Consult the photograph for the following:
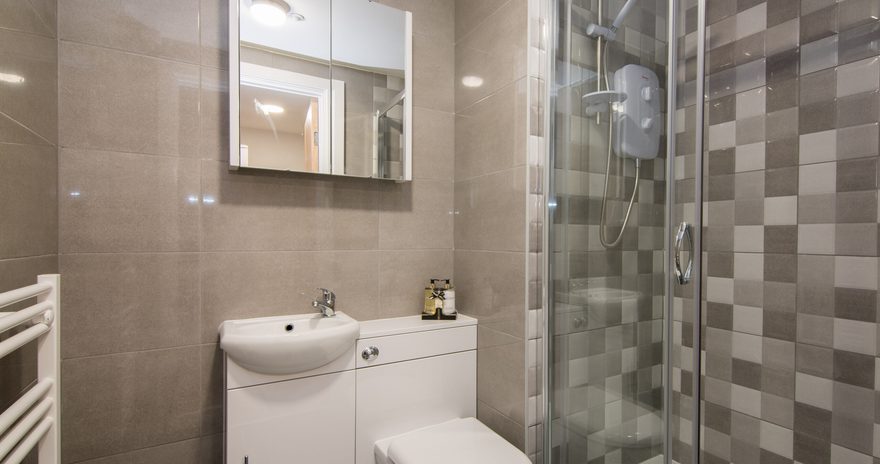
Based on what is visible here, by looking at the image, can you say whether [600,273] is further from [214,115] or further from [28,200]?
[28,200]

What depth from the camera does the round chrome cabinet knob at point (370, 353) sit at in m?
1.38

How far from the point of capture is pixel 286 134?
1416mm

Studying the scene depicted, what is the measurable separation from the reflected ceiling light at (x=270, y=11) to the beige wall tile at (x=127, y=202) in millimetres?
584

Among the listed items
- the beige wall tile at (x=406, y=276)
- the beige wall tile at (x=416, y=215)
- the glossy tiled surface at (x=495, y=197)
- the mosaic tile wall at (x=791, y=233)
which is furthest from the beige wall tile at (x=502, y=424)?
the beige wall tile at (x=416, y=215)

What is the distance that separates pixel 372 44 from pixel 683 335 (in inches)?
60.2

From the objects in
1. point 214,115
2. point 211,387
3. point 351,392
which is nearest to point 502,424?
point 351,392

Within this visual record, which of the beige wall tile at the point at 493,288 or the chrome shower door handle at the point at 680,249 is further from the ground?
the chrome shower door handle at the point at 680,249

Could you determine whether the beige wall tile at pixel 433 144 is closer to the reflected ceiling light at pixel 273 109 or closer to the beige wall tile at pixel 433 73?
the beige wall tile at pixel 433 73

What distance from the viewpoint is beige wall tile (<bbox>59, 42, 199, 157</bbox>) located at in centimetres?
119

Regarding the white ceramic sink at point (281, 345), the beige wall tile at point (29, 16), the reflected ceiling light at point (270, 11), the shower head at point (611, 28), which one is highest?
the reflected ceiling light at point (270, 11)

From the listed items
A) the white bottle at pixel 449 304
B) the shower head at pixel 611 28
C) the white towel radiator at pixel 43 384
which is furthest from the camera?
the white bottle at pixel 449 304

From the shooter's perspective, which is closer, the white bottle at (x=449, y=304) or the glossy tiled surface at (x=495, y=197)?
the glossy tiled surface at (x=495, y=197)

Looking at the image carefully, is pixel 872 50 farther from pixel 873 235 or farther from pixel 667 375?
pixel 667 375

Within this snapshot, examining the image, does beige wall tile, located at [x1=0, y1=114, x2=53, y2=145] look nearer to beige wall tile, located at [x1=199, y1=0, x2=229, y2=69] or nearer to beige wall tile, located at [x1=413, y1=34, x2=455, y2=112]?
beige wall tile, located at [x1=199, y1=0, x2=229, y2=69]
